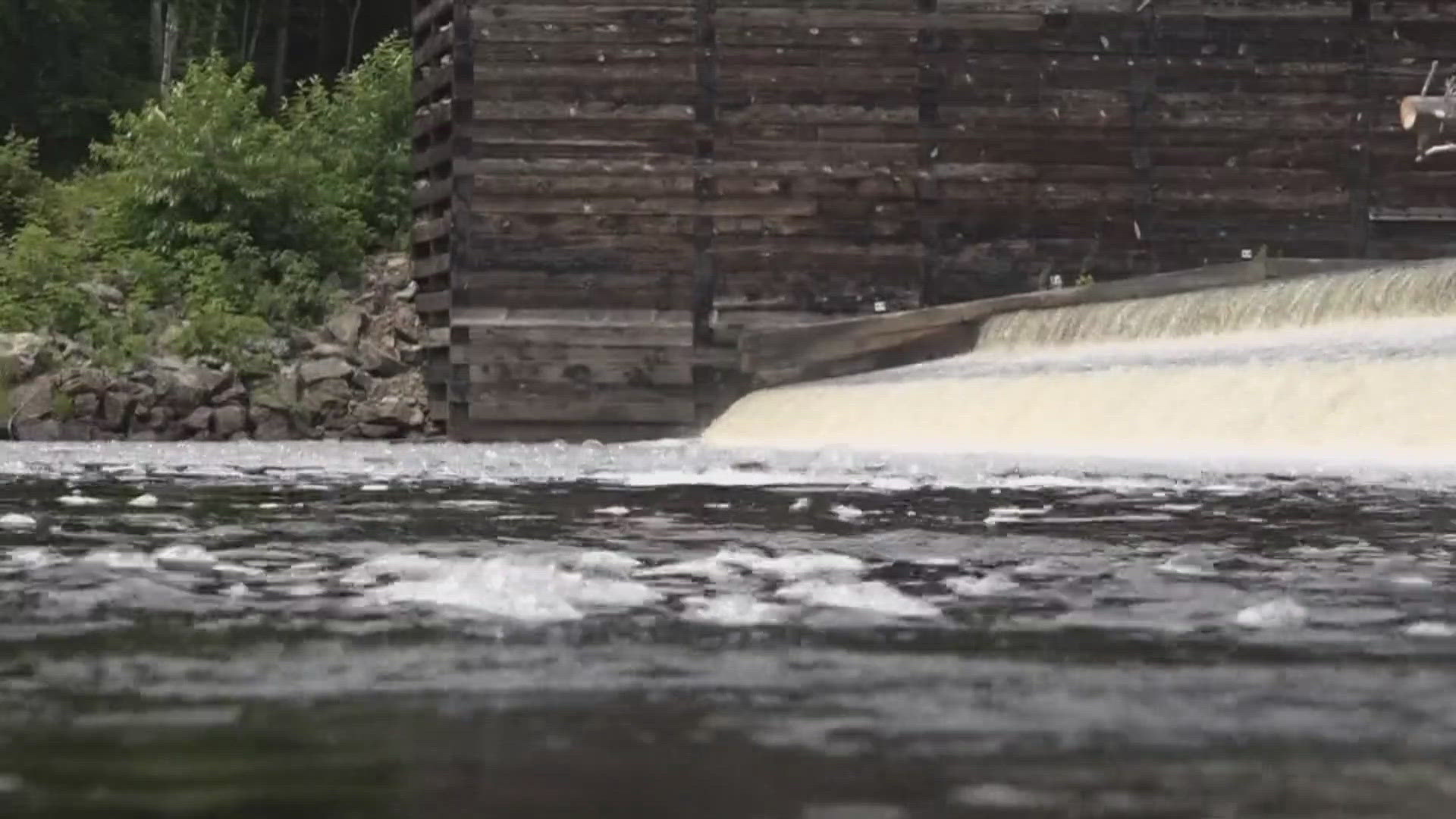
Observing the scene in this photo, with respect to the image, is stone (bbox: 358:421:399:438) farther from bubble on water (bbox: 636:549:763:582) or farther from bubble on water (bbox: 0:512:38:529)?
bubble on water (bbox: 636:549:763:582)

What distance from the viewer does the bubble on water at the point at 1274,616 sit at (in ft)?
11.3

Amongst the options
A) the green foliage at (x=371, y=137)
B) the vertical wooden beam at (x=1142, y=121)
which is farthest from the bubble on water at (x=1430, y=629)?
the green foliage at (x=371, y=137)

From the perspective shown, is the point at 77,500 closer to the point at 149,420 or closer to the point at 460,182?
the point at 460,182

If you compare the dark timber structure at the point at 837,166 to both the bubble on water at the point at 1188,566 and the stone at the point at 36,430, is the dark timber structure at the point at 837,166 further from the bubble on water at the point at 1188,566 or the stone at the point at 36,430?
the bubble on water at the point at 1188,566

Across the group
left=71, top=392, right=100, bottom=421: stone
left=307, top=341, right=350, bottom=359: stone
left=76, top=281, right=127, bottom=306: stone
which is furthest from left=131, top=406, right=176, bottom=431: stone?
left=76, top=281, right=127, bottom=306: stone

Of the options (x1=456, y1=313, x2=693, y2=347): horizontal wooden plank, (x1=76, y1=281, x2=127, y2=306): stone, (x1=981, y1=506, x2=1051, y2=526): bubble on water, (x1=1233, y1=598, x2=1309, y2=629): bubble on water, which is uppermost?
(x1=76, y1=281, x2=127, y2=306): stone

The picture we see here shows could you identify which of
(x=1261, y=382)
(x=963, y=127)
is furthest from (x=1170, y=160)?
(x=1261, y=382)

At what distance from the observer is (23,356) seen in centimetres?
1678

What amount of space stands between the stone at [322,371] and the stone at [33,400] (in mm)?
2006

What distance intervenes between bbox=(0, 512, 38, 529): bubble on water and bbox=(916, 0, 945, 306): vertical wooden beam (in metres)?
11.1

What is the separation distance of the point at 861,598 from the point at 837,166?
43.5 feet

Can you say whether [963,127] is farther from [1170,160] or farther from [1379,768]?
[1379,768]

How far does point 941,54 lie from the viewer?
1702 centimetres

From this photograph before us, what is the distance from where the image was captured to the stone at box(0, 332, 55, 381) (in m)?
16.7
